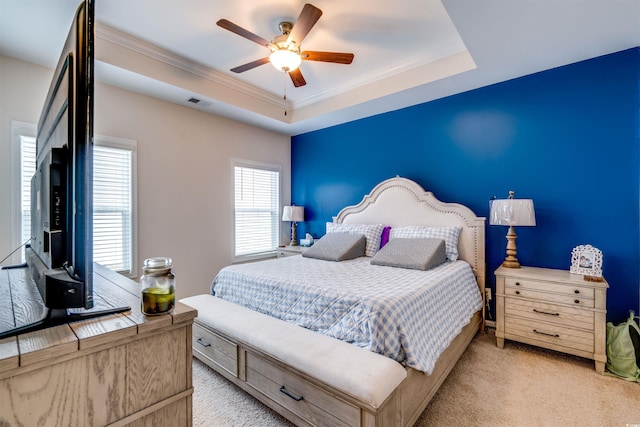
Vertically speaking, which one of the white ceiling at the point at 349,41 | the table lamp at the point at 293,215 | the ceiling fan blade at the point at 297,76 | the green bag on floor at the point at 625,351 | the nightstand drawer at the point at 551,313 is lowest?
the green bag on floor at the point at 625,351

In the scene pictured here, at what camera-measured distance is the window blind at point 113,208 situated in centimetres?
302

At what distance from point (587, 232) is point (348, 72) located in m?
2.87

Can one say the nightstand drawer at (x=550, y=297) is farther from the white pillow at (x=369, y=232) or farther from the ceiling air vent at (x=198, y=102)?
the ceiling air vent at (x=198, y=102)

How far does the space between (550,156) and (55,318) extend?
12.1ft

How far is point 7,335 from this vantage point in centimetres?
69

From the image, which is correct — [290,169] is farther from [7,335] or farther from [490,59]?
[7,335]

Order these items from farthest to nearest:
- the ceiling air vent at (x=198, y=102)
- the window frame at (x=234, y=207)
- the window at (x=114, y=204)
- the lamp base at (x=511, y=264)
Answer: the window frame at (x=234, y=207), the ceiling air vent at (x=198, y=102), the window at (x=114, y=204), the lamp base at (x=511, y=264)

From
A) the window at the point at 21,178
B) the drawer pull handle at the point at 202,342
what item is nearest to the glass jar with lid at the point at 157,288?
the drawer pull handle at the point at 202,342

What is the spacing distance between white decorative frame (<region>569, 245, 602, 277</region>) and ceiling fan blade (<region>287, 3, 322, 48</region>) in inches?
114

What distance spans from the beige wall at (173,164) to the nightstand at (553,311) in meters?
3.39

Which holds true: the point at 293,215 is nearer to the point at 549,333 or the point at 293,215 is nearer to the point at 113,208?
the point at 113,208

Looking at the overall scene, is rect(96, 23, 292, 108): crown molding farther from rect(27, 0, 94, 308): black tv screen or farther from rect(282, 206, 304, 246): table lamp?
rect(27, 0, 94, 308): black tv screen

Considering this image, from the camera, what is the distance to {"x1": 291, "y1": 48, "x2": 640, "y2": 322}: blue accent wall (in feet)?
8.13

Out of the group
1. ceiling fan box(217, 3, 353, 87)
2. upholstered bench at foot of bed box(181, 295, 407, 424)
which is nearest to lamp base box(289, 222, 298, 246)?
upholstered bench at foot of bed box(181, 295, 407, 424)
